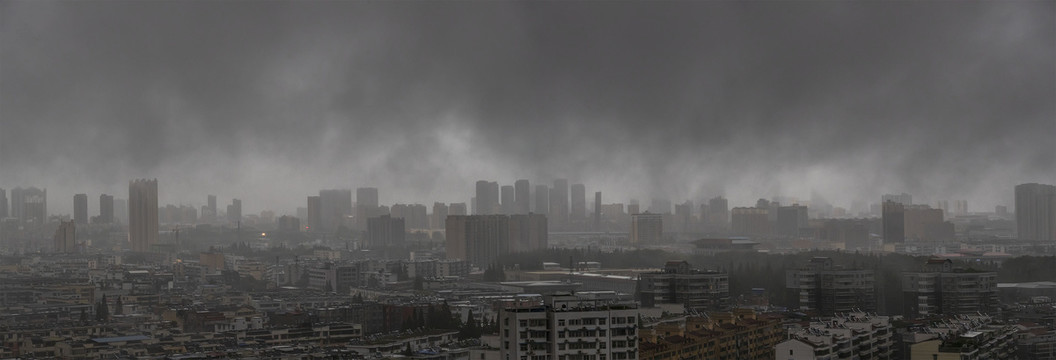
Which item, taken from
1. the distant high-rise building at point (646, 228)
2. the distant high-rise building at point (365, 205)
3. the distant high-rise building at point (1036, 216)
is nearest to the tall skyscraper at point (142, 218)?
the distant high-rise building at point (365, 205)

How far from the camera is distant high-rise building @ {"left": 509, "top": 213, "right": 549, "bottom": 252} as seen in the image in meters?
38.8

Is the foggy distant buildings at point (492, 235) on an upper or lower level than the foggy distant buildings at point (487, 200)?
lower

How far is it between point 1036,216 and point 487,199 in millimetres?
15831

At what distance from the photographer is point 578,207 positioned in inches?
1558

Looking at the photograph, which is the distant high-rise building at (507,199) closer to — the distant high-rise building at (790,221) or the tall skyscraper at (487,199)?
→ the tall skyscraper at (487,199)

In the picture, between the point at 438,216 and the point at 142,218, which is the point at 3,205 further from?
the point at 438,216

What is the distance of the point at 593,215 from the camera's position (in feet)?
130

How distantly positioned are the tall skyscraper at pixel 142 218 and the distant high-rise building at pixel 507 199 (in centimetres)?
991

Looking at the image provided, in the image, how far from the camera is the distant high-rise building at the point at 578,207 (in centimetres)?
3822

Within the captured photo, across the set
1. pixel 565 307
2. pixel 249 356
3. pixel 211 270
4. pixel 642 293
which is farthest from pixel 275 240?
pixel 565 307

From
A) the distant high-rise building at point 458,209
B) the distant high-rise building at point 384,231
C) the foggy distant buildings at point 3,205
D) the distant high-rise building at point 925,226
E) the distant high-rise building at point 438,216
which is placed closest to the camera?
the foggy distant buildings at point 3,205

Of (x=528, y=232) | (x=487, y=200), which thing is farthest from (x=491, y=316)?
(x=487, y=200)

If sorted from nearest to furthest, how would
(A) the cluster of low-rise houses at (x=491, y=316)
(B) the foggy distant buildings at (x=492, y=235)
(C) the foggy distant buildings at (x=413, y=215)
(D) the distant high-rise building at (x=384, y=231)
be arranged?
(A) the cluster of low-rise houses at (x=491, y=316) → (B) the foggy distant buildings at (x=492, y=235) → (C) the foggy distant buildings at (x=413, y=215) → (D) the distant high-rise building at (x=384, y=231)

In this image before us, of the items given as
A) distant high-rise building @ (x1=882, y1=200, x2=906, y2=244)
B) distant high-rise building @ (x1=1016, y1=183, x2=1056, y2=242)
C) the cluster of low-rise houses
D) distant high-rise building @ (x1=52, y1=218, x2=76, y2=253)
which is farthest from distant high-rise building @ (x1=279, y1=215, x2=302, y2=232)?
distant high-rise building @ (x1=1016, y1=183, x2=1056, y2=242)
